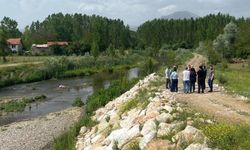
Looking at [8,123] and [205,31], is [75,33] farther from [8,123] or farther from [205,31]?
[8,123]

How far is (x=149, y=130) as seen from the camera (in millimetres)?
22125

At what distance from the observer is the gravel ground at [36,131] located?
3653cm

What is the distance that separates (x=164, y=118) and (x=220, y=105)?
19.9ft

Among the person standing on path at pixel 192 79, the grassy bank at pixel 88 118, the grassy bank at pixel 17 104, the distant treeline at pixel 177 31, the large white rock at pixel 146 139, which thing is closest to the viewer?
the large white rock at pixel 146 139

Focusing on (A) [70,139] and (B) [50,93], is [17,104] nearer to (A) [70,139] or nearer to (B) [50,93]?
(B) [50,93]

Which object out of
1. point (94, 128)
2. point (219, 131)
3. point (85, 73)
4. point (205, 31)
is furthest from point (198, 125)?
point (205, 31)

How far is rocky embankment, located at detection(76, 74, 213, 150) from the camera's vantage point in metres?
19.7

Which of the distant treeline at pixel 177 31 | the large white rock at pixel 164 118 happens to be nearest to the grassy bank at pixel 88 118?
the large white rock at pixel 164 118

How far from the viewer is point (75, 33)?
7500 inches

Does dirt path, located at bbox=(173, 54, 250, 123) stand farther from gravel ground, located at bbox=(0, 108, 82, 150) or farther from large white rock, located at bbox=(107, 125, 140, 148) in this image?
gravel ground, located at bbox=(0, 108, 82, 150)

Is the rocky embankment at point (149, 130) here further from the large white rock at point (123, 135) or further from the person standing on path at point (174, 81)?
the person standing on path at point (174, 81)

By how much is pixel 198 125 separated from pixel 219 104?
7620 millimetres

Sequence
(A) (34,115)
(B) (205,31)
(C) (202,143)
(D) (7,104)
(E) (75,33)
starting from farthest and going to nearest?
(E) (75,33)
(B) (205,31)
(D) (7,104)
(A) (34,115)
(C) (202,143)

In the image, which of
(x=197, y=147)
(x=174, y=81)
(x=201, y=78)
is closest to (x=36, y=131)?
(x=174, y=81)
